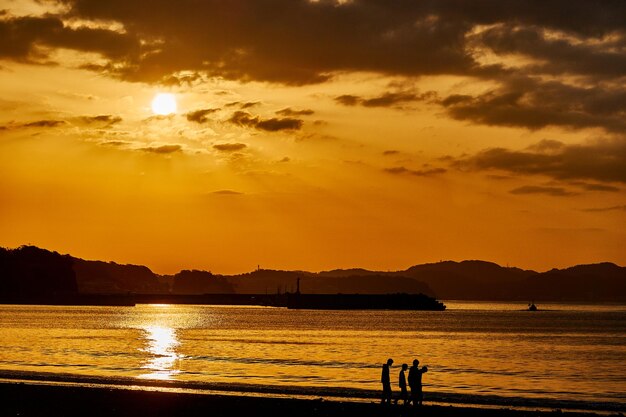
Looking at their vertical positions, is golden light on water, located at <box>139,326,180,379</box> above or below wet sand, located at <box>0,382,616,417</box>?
above

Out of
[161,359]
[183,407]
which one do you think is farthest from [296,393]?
[161,359]

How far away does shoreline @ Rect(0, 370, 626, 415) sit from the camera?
47.8m

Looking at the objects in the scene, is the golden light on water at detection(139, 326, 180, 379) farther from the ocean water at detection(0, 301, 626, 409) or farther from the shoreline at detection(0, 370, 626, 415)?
the shoreline at detection(0, 370, 626, 415)

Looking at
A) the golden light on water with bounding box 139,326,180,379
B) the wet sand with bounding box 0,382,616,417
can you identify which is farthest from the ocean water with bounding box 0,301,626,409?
the wet sand with bounding box 0,382,616,417

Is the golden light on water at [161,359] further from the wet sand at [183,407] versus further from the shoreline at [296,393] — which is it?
the wet sand at [183,407]

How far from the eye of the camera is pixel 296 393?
2028 inches

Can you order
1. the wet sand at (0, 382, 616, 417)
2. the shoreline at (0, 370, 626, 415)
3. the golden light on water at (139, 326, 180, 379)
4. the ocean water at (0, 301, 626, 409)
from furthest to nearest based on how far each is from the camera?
the golden light on water at (139, 326, 180, 379), the ocean water at (0, 301, 626, 409), the shoreline at (0, 370, 626, 415), the wet sand at (0, 382, 616, 417)

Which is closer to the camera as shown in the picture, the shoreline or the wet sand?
the wet sand

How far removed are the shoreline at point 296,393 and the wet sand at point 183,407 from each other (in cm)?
272

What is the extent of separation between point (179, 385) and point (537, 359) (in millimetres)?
46631

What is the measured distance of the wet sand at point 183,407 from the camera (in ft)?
127

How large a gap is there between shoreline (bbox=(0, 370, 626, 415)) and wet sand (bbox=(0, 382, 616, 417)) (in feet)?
8.94

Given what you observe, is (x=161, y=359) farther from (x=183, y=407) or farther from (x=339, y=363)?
(x=183, y=407)

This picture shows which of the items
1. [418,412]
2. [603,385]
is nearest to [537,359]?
[603,385]
